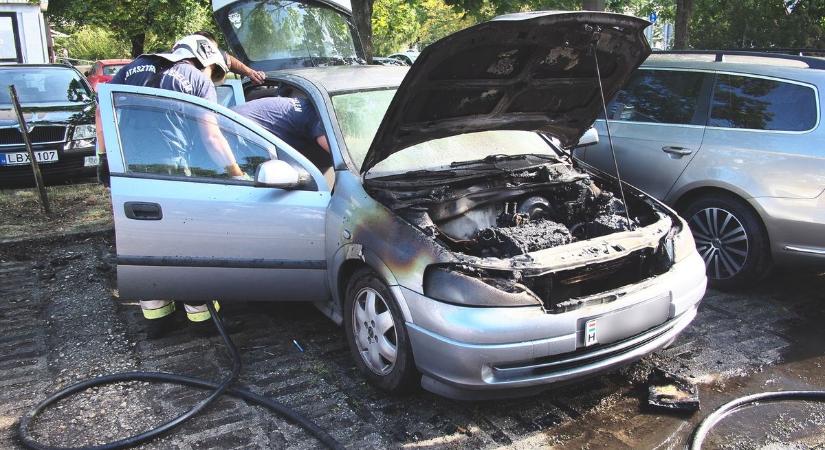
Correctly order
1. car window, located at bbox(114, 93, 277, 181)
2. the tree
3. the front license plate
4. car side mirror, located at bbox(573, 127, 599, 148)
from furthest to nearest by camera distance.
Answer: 1. the tree
2. car side mirror, located at bbox(573, 127, 599, 148)
3. car window, located at bbox(114, 93, 277, 181)
4. the front license plate

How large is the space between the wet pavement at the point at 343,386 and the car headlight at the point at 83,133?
397 centimetres

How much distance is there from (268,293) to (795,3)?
9880 mm

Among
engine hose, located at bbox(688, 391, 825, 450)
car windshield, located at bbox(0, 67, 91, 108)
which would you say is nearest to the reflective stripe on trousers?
engine hose, located at bbox(688, 391, 825, 450)

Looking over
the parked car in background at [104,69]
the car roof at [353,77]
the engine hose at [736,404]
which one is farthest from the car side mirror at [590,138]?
the parked car in background at [104,69]

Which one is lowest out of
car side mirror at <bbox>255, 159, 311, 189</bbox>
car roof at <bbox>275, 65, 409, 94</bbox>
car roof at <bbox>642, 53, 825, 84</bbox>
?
car side mirror at <bbox>255, 159, 311, 189</bbox>

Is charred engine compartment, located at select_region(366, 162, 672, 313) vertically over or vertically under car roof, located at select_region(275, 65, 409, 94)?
under

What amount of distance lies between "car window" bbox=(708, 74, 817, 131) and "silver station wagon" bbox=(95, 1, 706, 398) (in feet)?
→ 4.76

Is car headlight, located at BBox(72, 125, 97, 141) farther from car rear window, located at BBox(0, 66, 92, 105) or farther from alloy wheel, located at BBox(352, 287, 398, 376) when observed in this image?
alloy wheel, located at BBox(352, 287, 398, 376)

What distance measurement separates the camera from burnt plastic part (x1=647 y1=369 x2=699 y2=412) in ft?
11.1

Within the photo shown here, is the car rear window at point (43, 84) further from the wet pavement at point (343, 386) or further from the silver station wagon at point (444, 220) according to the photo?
the silver station wagon at point (444, 220)

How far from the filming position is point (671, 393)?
3459 mm

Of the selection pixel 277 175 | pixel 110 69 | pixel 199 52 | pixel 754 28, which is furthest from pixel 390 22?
pixel 277 175

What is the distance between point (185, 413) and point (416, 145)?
2.02 m

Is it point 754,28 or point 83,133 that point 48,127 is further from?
point 754,28
